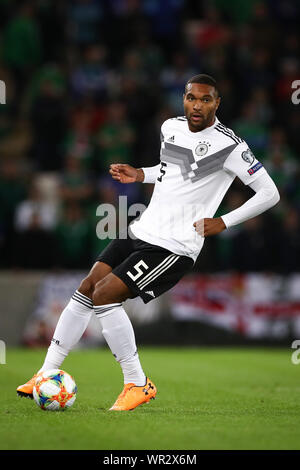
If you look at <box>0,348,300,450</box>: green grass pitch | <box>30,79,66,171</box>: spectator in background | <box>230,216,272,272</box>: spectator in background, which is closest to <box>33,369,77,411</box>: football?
<box>0,348,300,450</box>: green grass pitch

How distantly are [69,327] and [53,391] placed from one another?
0.66m

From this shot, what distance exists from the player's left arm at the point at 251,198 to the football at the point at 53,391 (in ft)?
5.21

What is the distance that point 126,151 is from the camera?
16.2 metres

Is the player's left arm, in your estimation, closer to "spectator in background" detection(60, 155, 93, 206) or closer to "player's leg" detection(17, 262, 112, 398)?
"player's leg" detection(17, 262, 112, 398)

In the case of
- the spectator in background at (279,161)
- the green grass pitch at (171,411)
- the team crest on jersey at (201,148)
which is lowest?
the green grass pitch at (171,411)

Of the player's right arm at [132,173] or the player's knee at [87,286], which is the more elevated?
the player's right arm at [132,173]

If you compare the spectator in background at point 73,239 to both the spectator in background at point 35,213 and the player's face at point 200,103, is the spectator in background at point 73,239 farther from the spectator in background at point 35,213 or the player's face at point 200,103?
the player's face at point 200,103

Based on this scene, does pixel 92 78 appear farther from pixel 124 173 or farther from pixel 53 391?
pixel 53 391

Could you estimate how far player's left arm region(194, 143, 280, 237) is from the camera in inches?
281

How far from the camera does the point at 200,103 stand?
7336 millimetres

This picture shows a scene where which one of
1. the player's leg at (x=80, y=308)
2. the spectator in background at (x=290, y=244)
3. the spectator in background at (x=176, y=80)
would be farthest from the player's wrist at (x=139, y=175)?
the spectator in background at (x=176, y=80)

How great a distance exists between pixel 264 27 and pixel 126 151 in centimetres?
408

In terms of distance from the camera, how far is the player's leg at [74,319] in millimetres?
7527
